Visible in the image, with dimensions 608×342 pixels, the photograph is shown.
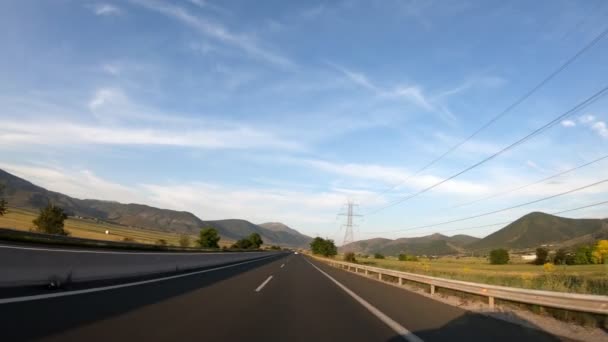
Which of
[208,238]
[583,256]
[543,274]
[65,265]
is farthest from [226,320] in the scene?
[208,238]

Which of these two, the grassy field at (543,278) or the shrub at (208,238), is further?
the shrub at (208,238)

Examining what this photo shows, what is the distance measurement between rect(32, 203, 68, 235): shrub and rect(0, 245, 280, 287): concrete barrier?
2420 inches

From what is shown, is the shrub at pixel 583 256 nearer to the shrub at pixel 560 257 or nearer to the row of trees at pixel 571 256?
the row of trees at pixel 571 256

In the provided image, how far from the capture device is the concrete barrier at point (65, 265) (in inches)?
358

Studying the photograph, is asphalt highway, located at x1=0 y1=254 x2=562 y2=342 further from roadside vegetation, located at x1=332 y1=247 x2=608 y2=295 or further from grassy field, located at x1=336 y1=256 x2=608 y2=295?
roadside vegetation, located at x1=332 y1=247 x2=608 y2=295

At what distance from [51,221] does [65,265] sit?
6936cm

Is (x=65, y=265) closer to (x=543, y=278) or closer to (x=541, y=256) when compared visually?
(x=543, y=278)

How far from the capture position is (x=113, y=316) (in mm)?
7242

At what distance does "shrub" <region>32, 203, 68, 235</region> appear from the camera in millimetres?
69562

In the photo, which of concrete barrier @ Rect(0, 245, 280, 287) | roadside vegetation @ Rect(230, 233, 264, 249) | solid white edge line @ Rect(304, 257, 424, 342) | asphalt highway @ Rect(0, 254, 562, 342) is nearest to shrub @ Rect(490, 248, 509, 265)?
roadside vegetation @ Rect(230, 233, 264, 249)

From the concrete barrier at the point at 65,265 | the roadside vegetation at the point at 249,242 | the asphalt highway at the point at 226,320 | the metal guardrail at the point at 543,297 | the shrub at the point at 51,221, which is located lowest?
the asphalt highway at the point at 226,320

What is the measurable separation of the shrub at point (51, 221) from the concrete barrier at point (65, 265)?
6147 centimetres

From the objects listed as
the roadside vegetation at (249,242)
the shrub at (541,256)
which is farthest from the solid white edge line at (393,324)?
the roadside vegetation at (249,242)

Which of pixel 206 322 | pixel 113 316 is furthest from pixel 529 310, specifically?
pixel 113 316
